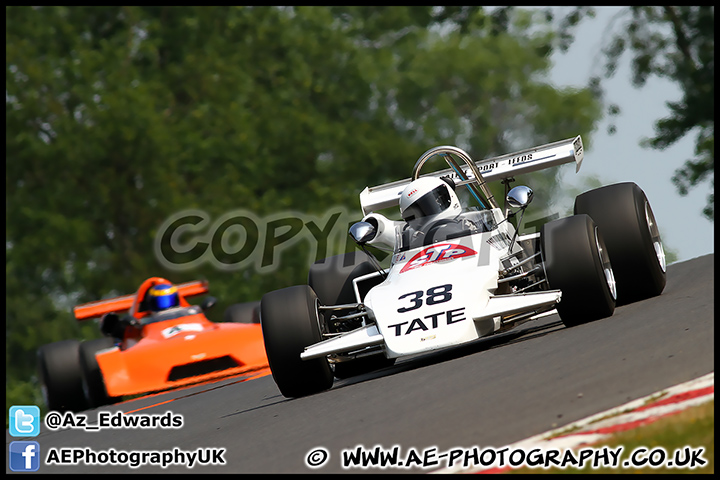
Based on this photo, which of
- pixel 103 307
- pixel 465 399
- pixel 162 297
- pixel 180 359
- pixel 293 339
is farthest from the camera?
pixel 103 307

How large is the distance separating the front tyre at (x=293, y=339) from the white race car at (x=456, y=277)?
0.01 m

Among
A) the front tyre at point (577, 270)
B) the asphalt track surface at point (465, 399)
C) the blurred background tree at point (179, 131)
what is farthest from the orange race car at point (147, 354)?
the blurred background tree at point (179, 131)

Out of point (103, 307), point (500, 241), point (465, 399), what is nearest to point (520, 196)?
point (500, 241)

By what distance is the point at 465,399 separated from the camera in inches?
240

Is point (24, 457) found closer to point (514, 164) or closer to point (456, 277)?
point (456, 277)

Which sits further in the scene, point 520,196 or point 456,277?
point 520,196

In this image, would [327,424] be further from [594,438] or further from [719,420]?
[719,420]

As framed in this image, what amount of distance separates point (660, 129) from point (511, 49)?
15.7m

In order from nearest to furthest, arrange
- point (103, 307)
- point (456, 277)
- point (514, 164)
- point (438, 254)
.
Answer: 1. point (456, 277)
2. point (438, 254)
3. point (514, 164)
4. point (103, 307)

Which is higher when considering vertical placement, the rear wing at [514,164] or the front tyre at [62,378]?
the rear wing at [514,164]

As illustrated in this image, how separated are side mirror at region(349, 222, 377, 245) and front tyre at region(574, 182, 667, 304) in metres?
1.87

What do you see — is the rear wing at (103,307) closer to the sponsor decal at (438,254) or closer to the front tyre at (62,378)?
the front tyre at (62,378)

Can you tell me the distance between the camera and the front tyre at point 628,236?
342 inches

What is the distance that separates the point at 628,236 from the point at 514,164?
1.74m
